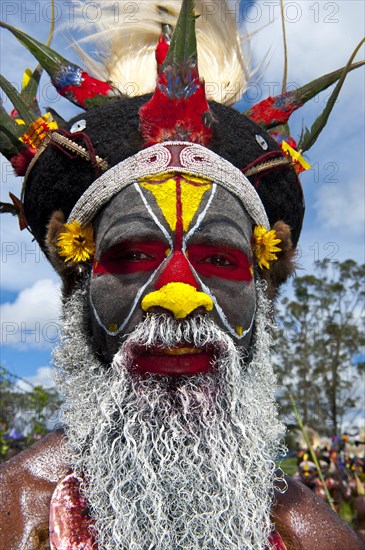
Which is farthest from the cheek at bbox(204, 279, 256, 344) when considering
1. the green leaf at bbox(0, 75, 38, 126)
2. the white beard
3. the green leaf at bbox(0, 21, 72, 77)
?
the green leaf at bbox(0, 21, 72, 77)

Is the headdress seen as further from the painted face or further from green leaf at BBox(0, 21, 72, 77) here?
the painted face

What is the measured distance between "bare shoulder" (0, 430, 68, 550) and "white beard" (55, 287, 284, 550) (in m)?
0.14

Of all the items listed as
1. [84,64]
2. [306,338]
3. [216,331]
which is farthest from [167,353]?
[306,338]

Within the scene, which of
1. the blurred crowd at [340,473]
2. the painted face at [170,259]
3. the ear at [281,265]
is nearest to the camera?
the painted face at [170,259]

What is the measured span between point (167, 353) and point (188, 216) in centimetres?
57

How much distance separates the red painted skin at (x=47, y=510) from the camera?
215 centimetres

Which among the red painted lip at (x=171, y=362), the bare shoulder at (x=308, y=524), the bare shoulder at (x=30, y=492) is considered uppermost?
the red painted lip at (x=171, y=362)

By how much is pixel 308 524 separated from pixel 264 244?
4.15ft

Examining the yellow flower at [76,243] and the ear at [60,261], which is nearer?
the yellow flower at [76,243]

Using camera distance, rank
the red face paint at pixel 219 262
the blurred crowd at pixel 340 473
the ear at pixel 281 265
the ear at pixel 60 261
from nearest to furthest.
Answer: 1. the red face paint at pixel 219 262
2. the ear at pixel 60 261
3. the ear at pixel 281 265
4. the blurred crowd at pixel 340 473

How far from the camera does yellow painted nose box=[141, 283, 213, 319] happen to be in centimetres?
211

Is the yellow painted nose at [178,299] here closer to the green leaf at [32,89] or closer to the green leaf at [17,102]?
the green leaf at [17,102]

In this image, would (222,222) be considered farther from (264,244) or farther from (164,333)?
(164,333)

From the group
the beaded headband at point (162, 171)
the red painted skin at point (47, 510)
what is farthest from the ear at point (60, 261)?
the red painted skin at point (47, 510)
